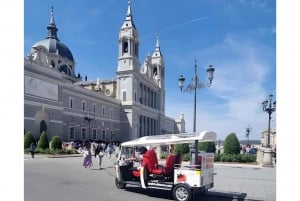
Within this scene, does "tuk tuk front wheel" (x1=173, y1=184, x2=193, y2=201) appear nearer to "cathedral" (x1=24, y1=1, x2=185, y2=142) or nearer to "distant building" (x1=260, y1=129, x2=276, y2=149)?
"distant building" (x1=260, y1=129, x2=276, y2=149)

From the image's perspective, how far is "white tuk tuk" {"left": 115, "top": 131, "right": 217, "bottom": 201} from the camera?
7422 millimetres

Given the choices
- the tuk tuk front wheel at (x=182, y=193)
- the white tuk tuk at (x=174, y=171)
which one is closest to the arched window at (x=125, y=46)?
the white tuk tuk at (x=174, y=171)

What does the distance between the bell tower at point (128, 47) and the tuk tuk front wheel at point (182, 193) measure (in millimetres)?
49700

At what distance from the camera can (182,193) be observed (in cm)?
743

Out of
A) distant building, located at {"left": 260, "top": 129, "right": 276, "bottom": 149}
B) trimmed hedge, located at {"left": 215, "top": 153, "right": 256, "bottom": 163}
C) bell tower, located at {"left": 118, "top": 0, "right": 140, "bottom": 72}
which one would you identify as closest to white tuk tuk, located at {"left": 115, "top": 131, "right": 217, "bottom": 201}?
trimmed hedge, located at {"left": 215, "top": 153, "right": 256, "bottom": 163}

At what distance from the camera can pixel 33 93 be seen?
32.4 m

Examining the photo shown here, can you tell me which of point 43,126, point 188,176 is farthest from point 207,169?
point 43,126

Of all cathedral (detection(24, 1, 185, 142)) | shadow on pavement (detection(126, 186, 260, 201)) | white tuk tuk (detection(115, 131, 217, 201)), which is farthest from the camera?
cathedral (detection(24, 1, 185, 142))

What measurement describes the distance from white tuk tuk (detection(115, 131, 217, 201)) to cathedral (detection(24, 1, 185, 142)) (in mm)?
24921

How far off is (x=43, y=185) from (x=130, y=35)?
50.4 metres

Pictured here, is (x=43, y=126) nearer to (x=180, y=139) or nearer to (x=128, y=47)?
(x=128, y=47)

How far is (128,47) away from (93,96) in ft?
46.0
